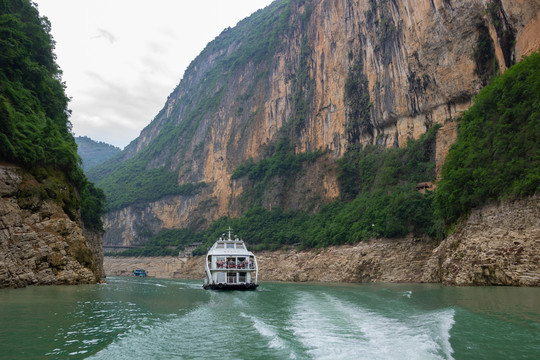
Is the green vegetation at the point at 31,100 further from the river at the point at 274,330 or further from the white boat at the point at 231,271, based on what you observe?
the white boat at the point at 231,271

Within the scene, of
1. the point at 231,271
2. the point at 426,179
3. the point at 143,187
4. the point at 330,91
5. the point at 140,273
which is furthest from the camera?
the point at 143,187

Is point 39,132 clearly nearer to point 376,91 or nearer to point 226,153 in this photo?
point 376,91

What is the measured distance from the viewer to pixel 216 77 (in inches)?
5891

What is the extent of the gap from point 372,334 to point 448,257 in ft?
66.1

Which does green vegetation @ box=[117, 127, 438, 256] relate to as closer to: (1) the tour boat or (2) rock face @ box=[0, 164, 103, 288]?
(1) the tour boat

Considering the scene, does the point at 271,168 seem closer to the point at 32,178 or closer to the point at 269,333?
the point at 32,178

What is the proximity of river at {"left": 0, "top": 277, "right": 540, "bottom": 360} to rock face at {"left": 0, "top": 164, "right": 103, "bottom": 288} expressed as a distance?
10.7 ft

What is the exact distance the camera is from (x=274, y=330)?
1401 centimetres

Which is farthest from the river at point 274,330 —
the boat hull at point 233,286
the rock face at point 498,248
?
the boat hull at point 233,286

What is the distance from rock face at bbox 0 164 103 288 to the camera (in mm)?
23250

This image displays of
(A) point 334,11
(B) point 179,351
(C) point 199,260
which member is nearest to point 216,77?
(A) point 334,11

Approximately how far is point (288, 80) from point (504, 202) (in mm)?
79484

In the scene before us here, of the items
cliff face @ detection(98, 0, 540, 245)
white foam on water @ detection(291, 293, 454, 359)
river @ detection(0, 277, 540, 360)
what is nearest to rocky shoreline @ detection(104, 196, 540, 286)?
river @ detection(0, 277, 540, 360)

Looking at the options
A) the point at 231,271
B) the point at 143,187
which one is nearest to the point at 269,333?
the point at 231,271
